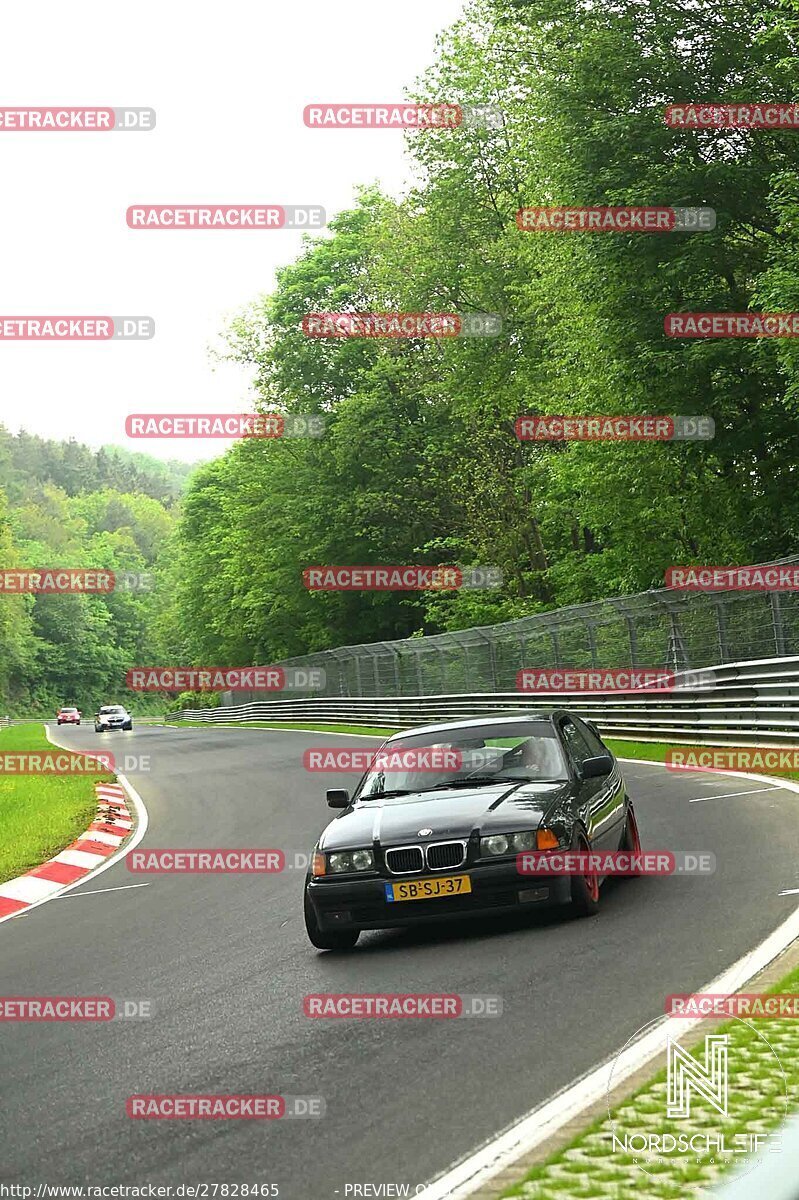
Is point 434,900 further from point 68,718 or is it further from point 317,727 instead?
point 68,718

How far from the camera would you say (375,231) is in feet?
171

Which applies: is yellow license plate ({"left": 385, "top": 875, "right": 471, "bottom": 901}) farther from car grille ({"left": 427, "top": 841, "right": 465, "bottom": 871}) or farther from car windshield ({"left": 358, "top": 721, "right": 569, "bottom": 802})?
car windshield ({"left": 358, "top": 721, "right": 569, "bottom": 802})

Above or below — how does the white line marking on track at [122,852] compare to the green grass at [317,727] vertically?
above

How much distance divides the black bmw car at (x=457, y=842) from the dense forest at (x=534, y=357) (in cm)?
1352

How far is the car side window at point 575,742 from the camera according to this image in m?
9.85

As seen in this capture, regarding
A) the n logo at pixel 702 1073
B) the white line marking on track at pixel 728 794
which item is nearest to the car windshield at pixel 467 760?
the white line marking on track at pixel 728 794

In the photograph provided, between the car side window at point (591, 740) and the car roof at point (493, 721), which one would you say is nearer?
the car roof at point (493, 721)

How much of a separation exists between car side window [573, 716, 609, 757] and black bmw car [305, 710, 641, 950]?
2.74ft

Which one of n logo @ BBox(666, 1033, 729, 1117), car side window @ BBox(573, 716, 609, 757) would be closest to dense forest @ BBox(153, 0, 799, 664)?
car side window @ BBox(573, 716, 609, 757)

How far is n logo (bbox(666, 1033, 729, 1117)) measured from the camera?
8.04 ft

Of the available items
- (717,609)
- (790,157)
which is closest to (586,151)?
(790,157)

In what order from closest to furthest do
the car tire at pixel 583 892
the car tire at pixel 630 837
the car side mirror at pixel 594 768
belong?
the car tire at pixel 583 892, the car side mirror at pixel 594 768, the car tire at pixel 630 837

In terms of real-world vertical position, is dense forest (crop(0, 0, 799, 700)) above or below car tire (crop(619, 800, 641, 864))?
above

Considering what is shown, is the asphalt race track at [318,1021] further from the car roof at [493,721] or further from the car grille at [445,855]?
the car roof at [493,721]
